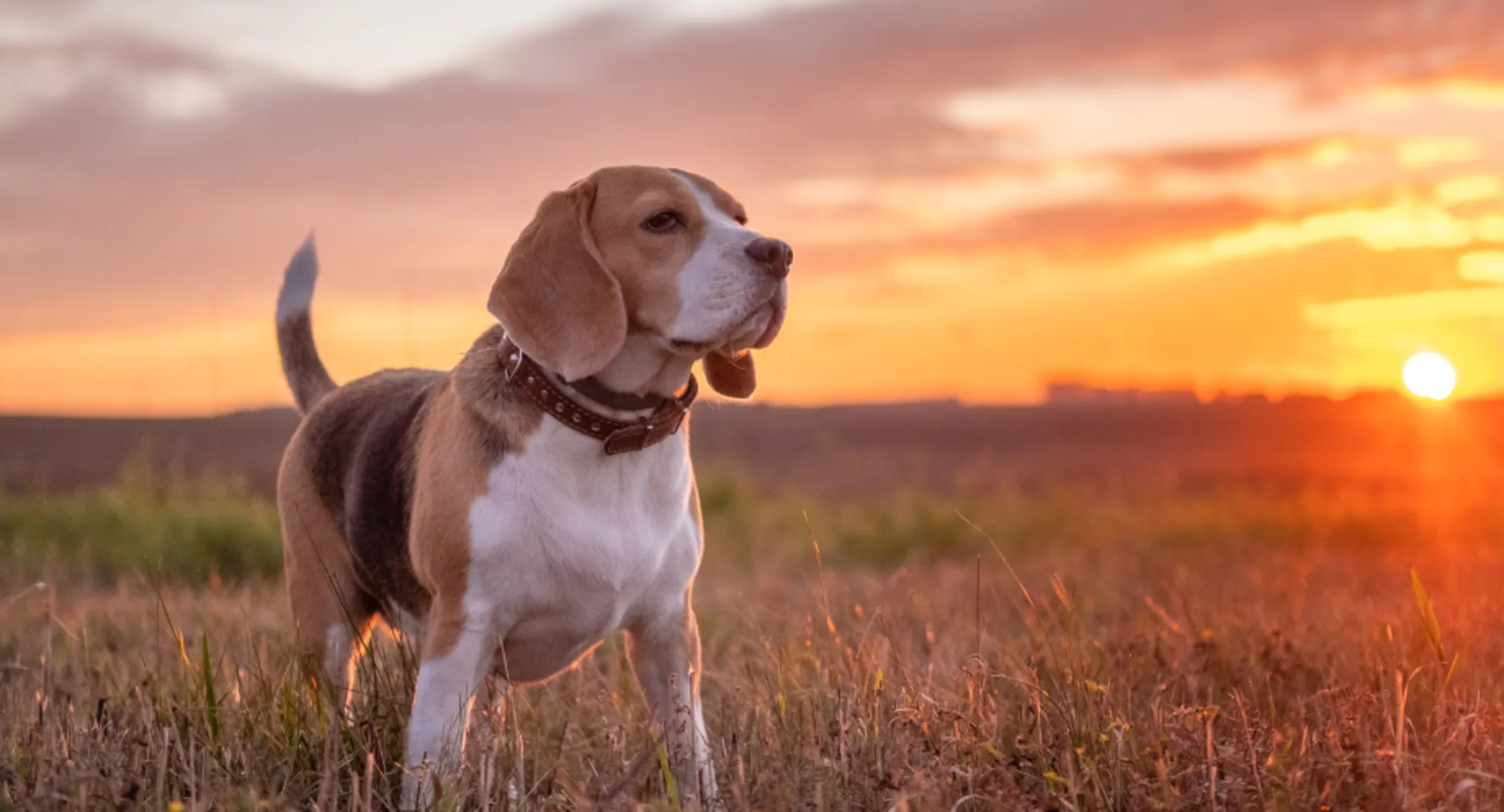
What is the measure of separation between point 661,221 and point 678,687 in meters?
1.50

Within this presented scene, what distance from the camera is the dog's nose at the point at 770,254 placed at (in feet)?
13.4

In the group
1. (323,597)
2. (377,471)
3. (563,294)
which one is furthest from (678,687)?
(323,597)

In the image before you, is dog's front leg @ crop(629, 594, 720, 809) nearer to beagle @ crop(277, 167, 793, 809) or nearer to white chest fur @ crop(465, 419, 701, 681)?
beagle @ crop(277, 167, 793, 809)

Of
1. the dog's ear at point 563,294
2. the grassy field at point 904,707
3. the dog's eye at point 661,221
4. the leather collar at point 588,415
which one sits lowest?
the grassy field at point 904,707

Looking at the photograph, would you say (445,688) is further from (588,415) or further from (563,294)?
(563,294)

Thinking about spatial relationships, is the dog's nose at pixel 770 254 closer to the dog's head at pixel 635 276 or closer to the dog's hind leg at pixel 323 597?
the dog's head at pixel 635 276

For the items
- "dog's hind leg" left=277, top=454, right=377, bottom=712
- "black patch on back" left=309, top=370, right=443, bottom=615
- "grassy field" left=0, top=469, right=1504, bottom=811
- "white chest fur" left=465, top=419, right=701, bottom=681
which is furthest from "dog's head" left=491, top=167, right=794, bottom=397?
"dog's hind leg" left=277, top=454, right=377, bottom=712

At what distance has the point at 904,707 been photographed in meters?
4.14

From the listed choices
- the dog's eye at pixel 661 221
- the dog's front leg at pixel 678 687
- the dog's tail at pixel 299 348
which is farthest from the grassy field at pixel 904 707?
the dog's eye at pixel 661 221

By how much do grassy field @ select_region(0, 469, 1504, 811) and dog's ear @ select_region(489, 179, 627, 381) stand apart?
1177 mm

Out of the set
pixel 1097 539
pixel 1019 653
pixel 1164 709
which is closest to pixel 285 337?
pixel 1019 653

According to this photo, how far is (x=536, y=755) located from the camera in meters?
4.12

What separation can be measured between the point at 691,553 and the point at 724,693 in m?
1.44

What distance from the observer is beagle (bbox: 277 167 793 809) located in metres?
4.05
